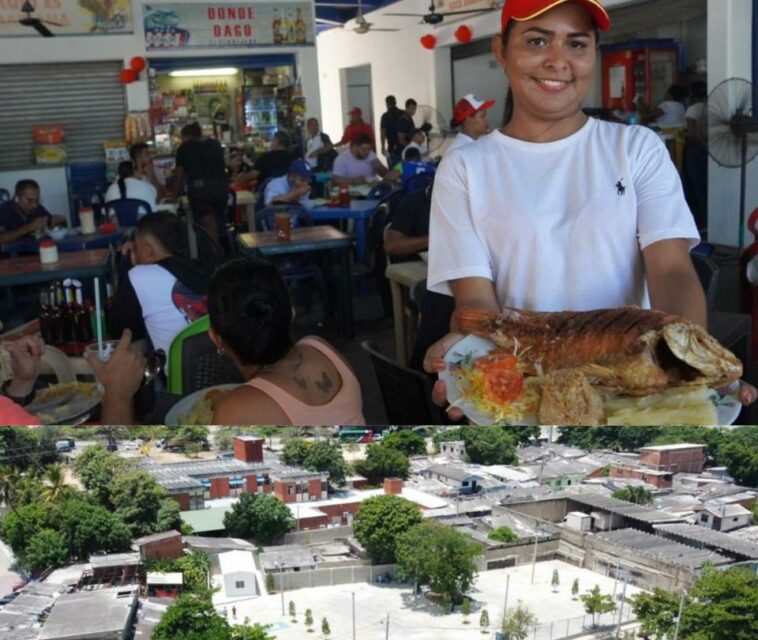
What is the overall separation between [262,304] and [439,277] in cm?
63

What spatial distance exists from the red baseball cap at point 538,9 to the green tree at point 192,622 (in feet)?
4.13

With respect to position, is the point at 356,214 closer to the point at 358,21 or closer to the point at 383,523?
the point at 383,523

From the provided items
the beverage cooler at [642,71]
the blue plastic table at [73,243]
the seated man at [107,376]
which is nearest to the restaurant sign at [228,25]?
the beverage cooler at [642,71]

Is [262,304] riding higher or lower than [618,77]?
lower

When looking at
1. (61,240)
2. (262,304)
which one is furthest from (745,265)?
(61,240)

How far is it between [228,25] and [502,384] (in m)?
14.0

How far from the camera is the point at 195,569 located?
165 cm

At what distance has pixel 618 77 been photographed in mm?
13742

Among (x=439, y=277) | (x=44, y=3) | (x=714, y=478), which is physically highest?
(x=44, y=3)

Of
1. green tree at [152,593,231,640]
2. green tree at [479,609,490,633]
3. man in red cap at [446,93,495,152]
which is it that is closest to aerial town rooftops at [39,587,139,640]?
green tree at [152,593,231,640]

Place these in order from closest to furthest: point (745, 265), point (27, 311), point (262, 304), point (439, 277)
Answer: point (439, 277), point (262, 304), point (745, 265), point (27, 311)

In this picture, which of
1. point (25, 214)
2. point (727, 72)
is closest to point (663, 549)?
point (25, 214)

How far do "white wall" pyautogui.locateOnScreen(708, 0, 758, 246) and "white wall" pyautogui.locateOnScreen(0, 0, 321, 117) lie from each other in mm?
6829

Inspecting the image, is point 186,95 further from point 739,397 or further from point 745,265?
point 739,397
